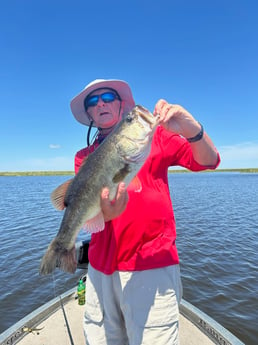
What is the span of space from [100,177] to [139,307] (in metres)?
1.46

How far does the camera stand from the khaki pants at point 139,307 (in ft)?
8.64

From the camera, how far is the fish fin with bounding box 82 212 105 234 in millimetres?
2830

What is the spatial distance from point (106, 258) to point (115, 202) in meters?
0.74

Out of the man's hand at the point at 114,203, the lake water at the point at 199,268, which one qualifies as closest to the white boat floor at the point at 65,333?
the man's hand at the point at 114,203

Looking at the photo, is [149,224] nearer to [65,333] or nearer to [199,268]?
[65,333]

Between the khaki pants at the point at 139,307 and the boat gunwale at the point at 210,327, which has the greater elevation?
the khaki pants at the point at 139,307

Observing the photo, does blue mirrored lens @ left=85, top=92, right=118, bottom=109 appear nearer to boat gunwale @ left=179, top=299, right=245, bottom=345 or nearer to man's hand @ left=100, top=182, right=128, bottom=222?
man's hand @ left=100, top=182, right=128, bottom=222

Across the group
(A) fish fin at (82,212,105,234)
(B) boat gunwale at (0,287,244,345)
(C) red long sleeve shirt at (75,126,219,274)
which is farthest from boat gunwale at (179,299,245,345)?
(A) fish fin at (82,212,105,234)

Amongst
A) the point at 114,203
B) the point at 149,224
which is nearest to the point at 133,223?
the point at 149,224

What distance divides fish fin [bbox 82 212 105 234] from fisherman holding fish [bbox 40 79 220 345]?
0.01 metres

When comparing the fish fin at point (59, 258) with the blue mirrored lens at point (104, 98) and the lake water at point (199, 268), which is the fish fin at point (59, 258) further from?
the lake water at point (199, 268)

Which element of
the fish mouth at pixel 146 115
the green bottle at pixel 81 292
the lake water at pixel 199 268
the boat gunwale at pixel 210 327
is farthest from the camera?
the lake water at pixel 199 268

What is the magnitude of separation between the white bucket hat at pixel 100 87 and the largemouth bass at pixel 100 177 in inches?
39.1

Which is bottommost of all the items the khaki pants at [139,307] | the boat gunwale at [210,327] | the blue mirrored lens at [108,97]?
the boat gunwale at [210,327]
